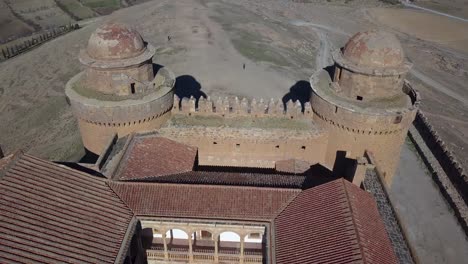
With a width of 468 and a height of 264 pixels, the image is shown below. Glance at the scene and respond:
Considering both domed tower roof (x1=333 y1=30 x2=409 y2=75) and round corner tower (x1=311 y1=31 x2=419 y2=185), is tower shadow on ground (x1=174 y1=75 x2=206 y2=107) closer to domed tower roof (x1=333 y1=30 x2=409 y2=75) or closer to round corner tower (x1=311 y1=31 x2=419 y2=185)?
round corner tower (x1=311 y1=31 x2=419 y2=185)

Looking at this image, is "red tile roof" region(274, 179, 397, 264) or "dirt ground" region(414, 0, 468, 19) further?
"dirt ground" region(414, 0, 468, 19)

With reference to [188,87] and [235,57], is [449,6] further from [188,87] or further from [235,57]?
[188,87]

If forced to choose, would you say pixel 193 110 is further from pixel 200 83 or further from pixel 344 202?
pixel 200 83

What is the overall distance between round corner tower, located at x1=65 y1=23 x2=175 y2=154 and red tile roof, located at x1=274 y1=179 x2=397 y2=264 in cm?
823

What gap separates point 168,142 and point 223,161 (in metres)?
2.91

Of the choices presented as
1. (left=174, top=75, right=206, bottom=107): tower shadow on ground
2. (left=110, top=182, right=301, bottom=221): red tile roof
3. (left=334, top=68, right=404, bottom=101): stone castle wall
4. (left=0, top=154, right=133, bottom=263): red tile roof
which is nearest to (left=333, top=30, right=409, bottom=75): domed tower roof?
(left=334, top=68, right=404, bottom=101): stone castle wall

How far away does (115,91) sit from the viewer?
19.7m

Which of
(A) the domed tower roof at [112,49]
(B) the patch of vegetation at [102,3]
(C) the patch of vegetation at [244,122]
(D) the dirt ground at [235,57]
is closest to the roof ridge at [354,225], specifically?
(C) the patch of vegetation at [244,122]

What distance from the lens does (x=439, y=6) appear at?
244 ft

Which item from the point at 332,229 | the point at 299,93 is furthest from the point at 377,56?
the point at 299,93

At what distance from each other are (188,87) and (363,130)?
19.8m

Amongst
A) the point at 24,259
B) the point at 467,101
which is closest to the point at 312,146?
the point at 24,259

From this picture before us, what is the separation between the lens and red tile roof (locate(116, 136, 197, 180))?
17.5 m

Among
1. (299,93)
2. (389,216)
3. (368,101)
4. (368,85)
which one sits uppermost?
(368,85)
